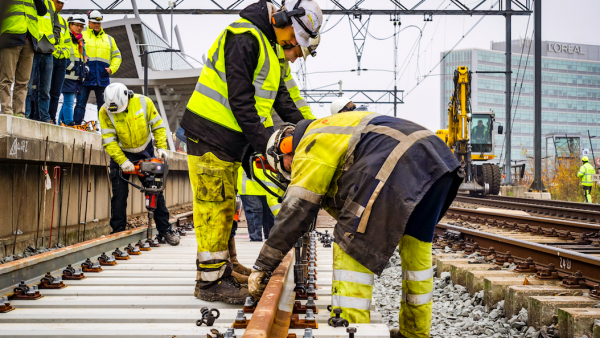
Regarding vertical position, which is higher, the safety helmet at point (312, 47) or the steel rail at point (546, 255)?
the safety helmet at point (312, 47)

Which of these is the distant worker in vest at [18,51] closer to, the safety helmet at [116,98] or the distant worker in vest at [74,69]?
the safety helmet at [116,98]

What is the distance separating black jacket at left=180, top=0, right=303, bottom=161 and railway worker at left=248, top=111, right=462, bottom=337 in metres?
0.53

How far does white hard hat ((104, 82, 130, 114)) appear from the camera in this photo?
595cm

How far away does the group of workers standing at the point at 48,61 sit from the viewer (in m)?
5.82

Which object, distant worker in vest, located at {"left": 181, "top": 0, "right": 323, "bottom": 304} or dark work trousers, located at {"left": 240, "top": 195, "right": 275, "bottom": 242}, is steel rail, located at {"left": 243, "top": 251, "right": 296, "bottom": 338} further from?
dark work trousers, located at {"left": 240, "top": 195, "right": 275, "bottom": 242}

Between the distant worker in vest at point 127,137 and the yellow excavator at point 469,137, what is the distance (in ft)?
43.2

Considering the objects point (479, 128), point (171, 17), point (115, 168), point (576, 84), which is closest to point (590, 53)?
point (576, 84)

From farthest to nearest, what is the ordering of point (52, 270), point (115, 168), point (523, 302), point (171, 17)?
point (171, 17)
point (115, 168)
point (52, 270)
point (523, 302)

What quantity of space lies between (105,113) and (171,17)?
12.7 meters

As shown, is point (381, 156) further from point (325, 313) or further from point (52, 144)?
point (52, 144)

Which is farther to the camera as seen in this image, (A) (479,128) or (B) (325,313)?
(A) (479,128)

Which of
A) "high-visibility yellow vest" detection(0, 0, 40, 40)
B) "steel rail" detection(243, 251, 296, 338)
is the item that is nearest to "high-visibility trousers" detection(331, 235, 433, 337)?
"steel rail" detection(243, 251, 296, 338)

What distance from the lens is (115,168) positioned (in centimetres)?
651

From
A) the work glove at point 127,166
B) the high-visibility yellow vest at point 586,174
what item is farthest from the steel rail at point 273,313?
the high-visibility yellow vest at point 586,174
